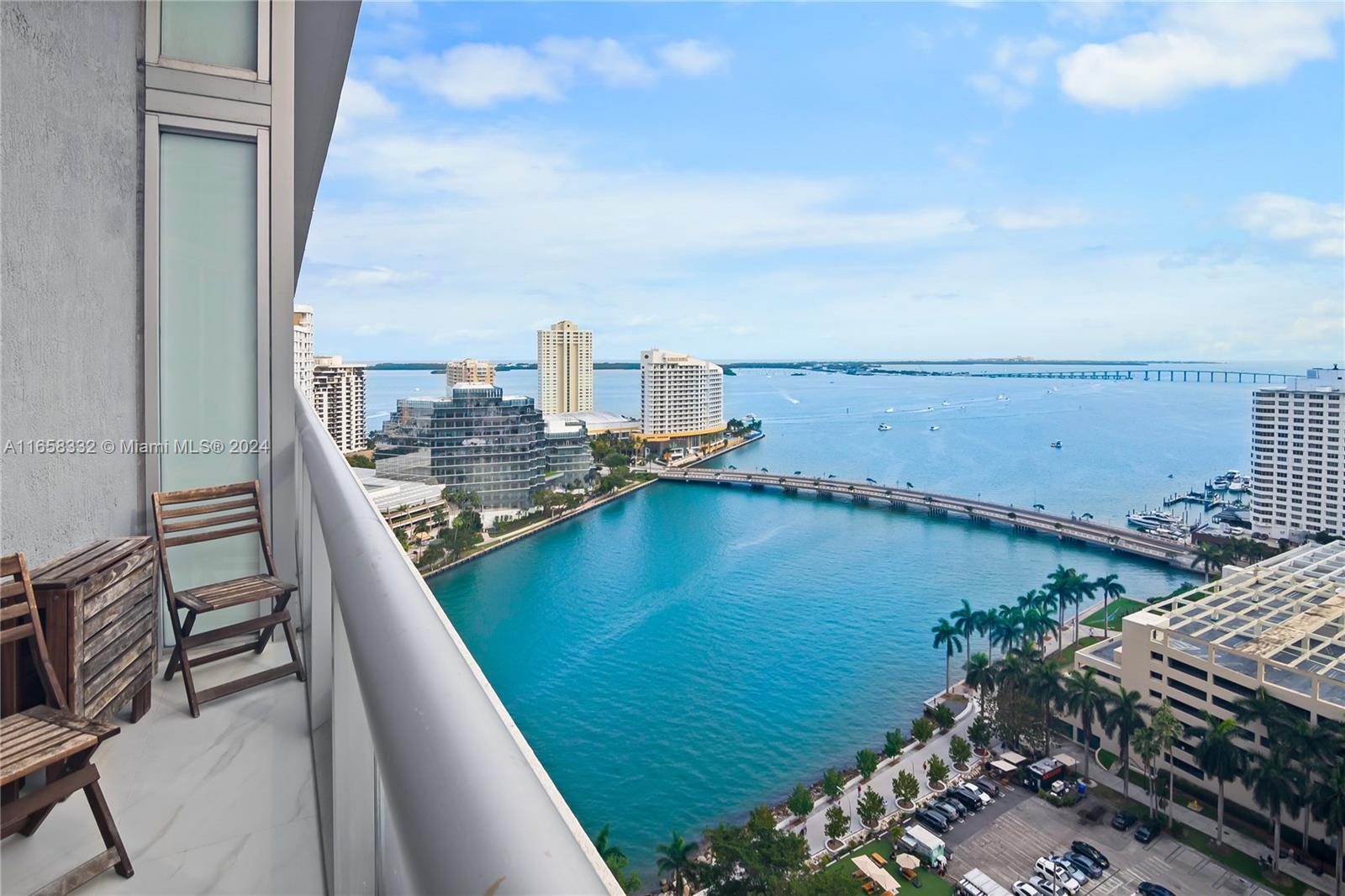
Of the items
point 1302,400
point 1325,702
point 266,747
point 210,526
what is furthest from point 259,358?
point 1302,400

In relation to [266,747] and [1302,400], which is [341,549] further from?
[1302,400]

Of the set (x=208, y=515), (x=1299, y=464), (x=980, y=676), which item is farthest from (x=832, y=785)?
(x=1299, y=464)

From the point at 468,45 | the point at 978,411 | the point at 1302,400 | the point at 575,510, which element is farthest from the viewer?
the point at 978,411

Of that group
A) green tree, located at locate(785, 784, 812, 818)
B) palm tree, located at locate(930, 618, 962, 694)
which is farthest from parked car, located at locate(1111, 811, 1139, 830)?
green tree, located at locate(785, 784, 812, 818)

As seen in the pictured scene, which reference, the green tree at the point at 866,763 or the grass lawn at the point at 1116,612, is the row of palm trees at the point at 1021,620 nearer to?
the grass lawn at the point at 1116,612

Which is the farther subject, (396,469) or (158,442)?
(396,469)

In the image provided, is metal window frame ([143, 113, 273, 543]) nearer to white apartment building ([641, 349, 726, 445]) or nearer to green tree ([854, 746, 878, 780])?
green tree ([854, 746, 878, 780])
